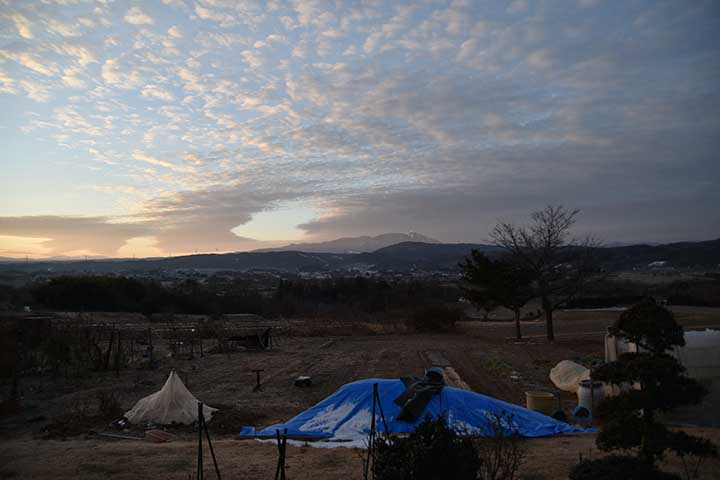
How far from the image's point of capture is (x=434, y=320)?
3000 centimetres

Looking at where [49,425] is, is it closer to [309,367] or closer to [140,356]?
[309,367]

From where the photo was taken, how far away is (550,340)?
23.7 m

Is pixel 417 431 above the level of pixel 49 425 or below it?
above

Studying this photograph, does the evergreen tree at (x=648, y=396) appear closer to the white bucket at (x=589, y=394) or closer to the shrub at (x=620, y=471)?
the shrub at (x=620, y=471)

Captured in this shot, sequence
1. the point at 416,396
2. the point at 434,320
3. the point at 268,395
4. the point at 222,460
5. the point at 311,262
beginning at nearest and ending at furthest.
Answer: the point at 222,460, the point at 416,396, the point at 268,395, the point at 434,320, the point at 311,262

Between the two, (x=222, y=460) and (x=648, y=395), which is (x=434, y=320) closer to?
(x=222, y=460)

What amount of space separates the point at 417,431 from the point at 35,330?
1938 centimetres

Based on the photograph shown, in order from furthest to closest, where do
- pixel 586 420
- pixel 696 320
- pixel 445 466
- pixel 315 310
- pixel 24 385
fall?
pixel 315 310
pixel 696 320
pixel 24 385
pixel 586 420
pixel 445 466

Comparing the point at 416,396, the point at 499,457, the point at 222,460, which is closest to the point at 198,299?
the point at 416,396

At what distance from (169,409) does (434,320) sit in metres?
20.8

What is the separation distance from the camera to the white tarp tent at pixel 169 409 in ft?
35.1

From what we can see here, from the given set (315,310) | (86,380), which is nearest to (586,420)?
(86,380)

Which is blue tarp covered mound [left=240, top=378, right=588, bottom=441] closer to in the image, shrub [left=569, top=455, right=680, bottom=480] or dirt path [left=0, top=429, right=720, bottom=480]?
dirt path [left=0, top=429, right=720, bottom=480]

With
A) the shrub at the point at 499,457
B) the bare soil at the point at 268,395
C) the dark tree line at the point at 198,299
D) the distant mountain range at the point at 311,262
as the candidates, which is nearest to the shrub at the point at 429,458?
the shrub at the point at 499,457
